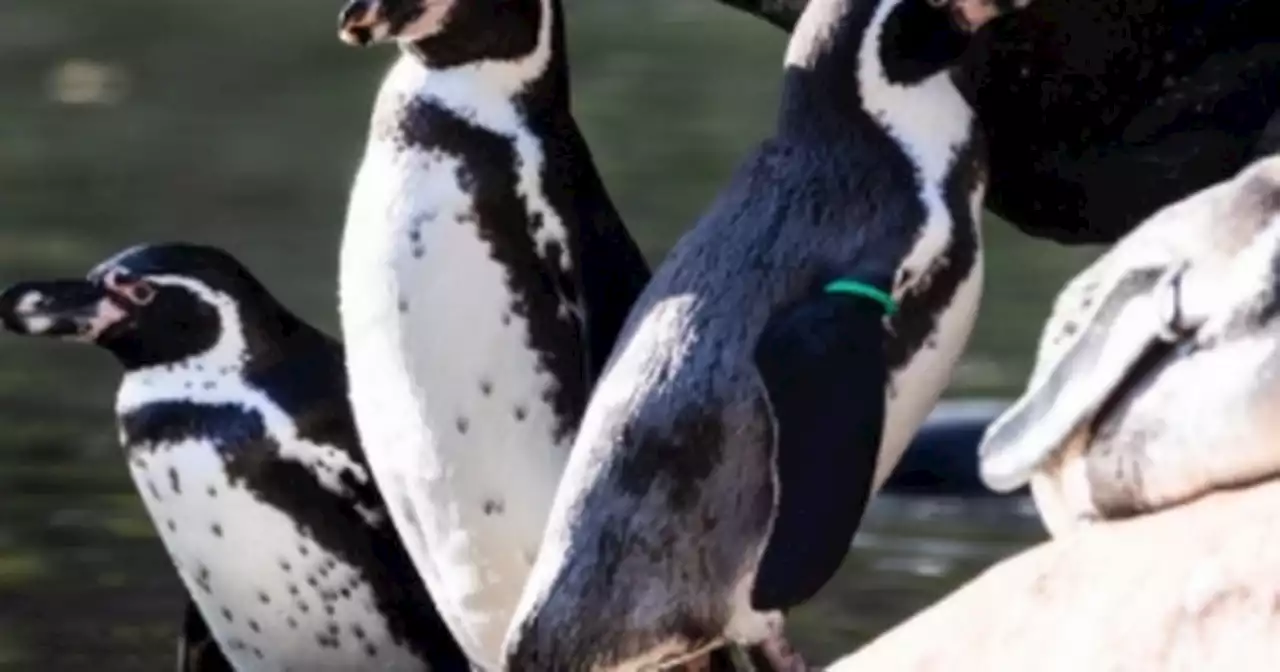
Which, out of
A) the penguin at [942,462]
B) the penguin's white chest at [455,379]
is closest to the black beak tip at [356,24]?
the penguin's white chest at [455,379]

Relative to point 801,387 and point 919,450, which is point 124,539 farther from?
point 801,387

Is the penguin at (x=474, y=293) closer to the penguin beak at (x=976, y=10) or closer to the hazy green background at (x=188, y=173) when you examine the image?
the penguin beak at (x=976, y=10)

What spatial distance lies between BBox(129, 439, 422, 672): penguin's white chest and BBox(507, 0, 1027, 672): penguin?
0.47 m

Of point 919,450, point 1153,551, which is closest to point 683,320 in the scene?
point 1153,551

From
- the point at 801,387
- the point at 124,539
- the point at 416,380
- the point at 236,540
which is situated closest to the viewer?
the point at 801,387

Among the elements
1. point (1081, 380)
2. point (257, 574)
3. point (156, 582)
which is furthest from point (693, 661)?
point (156, 582)

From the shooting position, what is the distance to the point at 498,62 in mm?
2252

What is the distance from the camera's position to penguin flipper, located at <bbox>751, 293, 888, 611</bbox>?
1949 millimetres

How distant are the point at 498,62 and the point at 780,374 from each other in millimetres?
418

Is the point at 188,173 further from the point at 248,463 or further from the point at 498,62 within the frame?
the point at 498,62

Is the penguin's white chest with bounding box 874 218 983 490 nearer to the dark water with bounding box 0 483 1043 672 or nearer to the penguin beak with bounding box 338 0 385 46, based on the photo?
the penguin beak with bounding box 338 0 385 46

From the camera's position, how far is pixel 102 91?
6.04m

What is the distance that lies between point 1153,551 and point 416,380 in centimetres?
70

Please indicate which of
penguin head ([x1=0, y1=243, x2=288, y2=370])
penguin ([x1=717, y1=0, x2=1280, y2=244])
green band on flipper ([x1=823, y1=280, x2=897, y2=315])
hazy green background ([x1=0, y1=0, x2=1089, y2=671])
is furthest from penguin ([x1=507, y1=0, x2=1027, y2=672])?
hazy green background ([x1=0, y1=0, x2=1089, y2=671])
